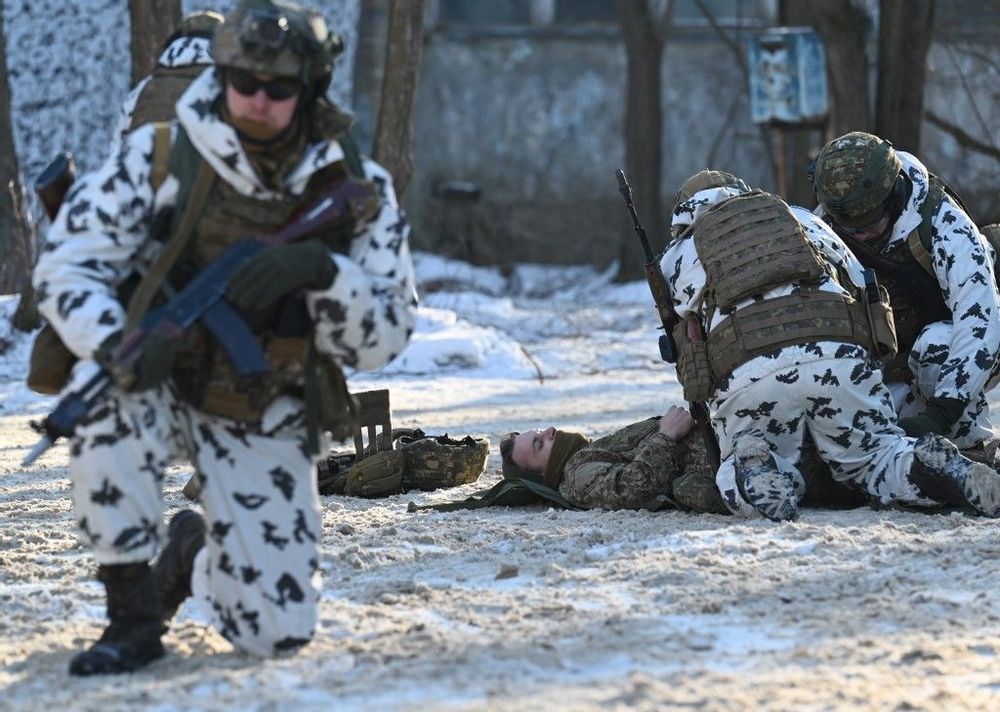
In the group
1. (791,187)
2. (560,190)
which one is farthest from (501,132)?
(791,187)

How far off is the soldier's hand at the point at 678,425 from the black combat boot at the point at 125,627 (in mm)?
2771

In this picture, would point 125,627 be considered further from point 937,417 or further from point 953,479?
point 937,417

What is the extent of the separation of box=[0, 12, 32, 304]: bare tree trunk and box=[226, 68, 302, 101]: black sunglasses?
8.64 metres

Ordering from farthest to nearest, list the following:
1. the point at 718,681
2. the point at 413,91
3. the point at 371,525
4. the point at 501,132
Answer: the point at 501,132
the point at 413,91
the point at 371,525
the point at 718,681

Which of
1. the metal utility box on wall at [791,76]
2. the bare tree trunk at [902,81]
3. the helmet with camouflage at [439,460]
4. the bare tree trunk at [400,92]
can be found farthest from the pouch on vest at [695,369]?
the metal utility box on wall at [791,76]

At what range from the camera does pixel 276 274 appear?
3.81 metres

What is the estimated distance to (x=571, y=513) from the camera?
634 cm

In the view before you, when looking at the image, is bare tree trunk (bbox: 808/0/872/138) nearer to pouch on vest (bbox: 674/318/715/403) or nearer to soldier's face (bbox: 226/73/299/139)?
pouch on vest (bbox: 674/318/715/403)

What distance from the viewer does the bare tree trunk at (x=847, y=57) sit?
14.2m

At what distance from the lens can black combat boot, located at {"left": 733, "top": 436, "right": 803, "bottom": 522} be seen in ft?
19.2

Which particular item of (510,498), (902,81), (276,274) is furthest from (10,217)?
(276,274)

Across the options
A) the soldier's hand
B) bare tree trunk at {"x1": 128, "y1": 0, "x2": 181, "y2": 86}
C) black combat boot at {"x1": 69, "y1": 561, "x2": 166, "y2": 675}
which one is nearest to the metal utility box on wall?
bare tree trunk at {"x1": 128, "y1": 0, "x2": 181, "y2": 86}

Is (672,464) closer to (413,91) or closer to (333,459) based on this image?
(333,459)

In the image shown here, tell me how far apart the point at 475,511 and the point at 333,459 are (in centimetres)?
81
